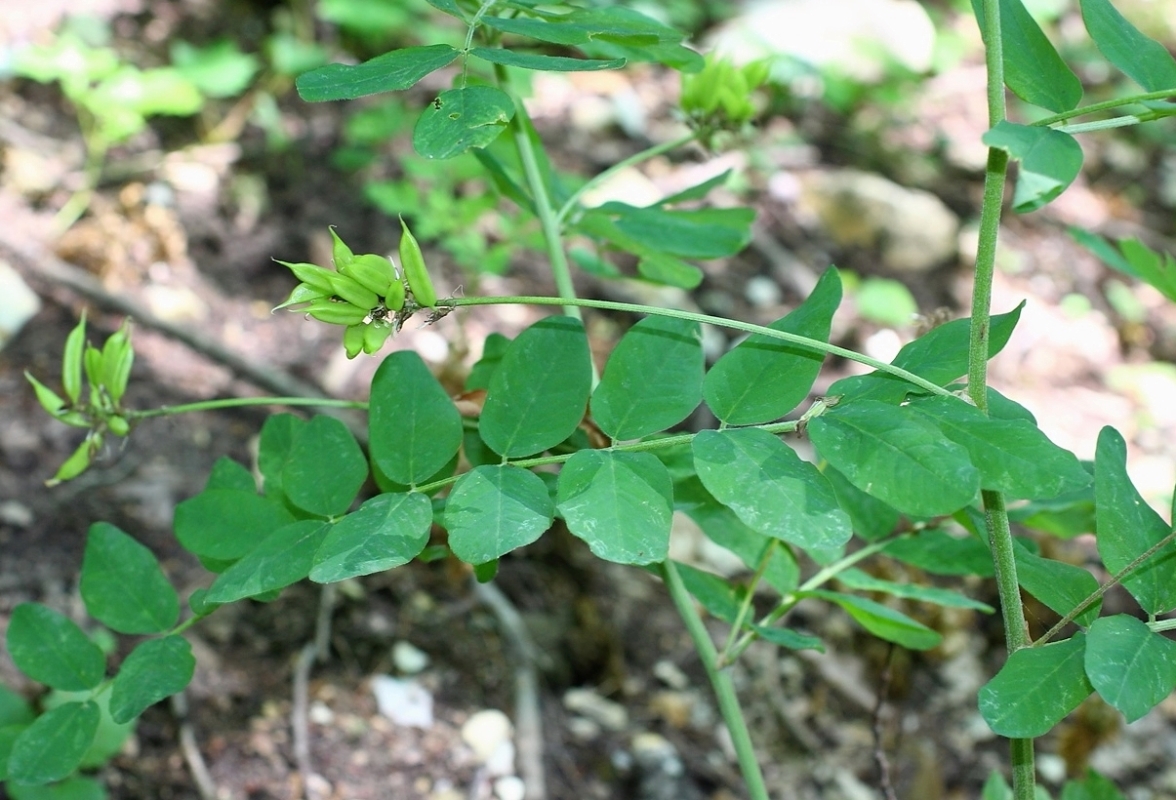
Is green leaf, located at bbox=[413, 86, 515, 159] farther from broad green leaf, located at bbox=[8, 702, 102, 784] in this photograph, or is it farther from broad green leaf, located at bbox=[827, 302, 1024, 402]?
broad green leaf, located at bbox=[8, 702, 102, 784]

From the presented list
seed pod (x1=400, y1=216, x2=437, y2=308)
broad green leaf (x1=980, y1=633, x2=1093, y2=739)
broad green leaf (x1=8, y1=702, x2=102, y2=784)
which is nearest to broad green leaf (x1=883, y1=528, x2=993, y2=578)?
broad green leaf (x1=980, y1=633, x2=1093, y2=739)

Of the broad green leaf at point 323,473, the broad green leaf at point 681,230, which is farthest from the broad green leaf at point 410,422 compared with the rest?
the broad green leaf at point 681,230

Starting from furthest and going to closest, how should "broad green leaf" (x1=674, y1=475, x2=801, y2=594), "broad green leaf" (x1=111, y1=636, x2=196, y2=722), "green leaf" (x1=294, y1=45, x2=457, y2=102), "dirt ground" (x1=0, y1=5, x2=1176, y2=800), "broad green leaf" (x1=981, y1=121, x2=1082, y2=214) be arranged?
"dirt ground" (x1=0, y1=5, x2=1176, y2=800)
"broad green leaf" (x1=674, y1=475, x2=801, y2=594)
"broad green leaf" (x1=111, y1=636, x2=196, y2=722)
"green leaf" (x1=294, y1=45, x2=457, y2=102)
"broad green leaf" (x1=981, y1=121, x2=1082, y2=214)

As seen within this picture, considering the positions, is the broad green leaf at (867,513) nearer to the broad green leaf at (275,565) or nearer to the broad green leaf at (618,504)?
the broad green leaf at (618,504)

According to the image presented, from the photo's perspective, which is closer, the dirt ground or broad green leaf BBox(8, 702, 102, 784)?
broad green leaf BBox(8, 702, 102, 784)

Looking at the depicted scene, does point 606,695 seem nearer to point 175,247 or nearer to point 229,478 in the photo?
point 229,478

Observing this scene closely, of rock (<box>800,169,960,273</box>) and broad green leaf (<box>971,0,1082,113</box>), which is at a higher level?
broad green leaf (<box>971,0,1082,113</box>)

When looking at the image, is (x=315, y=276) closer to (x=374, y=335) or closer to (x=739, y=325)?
(x=374, y=335)
